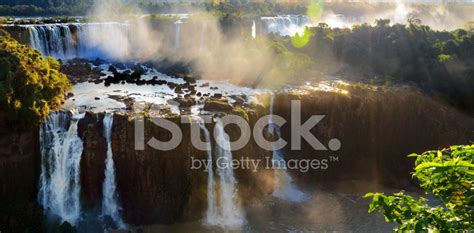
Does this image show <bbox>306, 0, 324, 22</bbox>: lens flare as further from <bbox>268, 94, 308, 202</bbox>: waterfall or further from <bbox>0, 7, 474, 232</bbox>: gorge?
<bbox>268, 94, 308, 202</bbox>: waterfall

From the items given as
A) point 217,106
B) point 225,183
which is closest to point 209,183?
point 225,183

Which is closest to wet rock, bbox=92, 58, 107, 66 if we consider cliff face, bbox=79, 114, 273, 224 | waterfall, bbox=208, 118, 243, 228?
cliff face, bbox=79, 114, 273, 224

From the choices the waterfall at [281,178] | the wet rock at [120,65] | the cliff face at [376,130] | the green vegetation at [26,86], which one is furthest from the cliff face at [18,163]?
the wet rock at [120,65]

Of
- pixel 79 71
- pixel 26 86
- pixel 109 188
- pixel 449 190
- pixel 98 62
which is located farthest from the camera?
pixel 98 62

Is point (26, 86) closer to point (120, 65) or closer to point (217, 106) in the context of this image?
point (217, 106)

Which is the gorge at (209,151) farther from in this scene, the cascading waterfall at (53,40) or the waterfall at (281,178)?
the cascading waterfall at (53,40)

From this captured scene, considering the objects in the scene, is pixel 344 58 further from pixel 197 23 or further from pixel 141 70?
pixel 141 70

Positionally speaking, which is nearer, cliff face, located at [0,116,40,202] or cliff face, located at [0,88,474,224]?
cliff face, located at [0,116,40,202]
